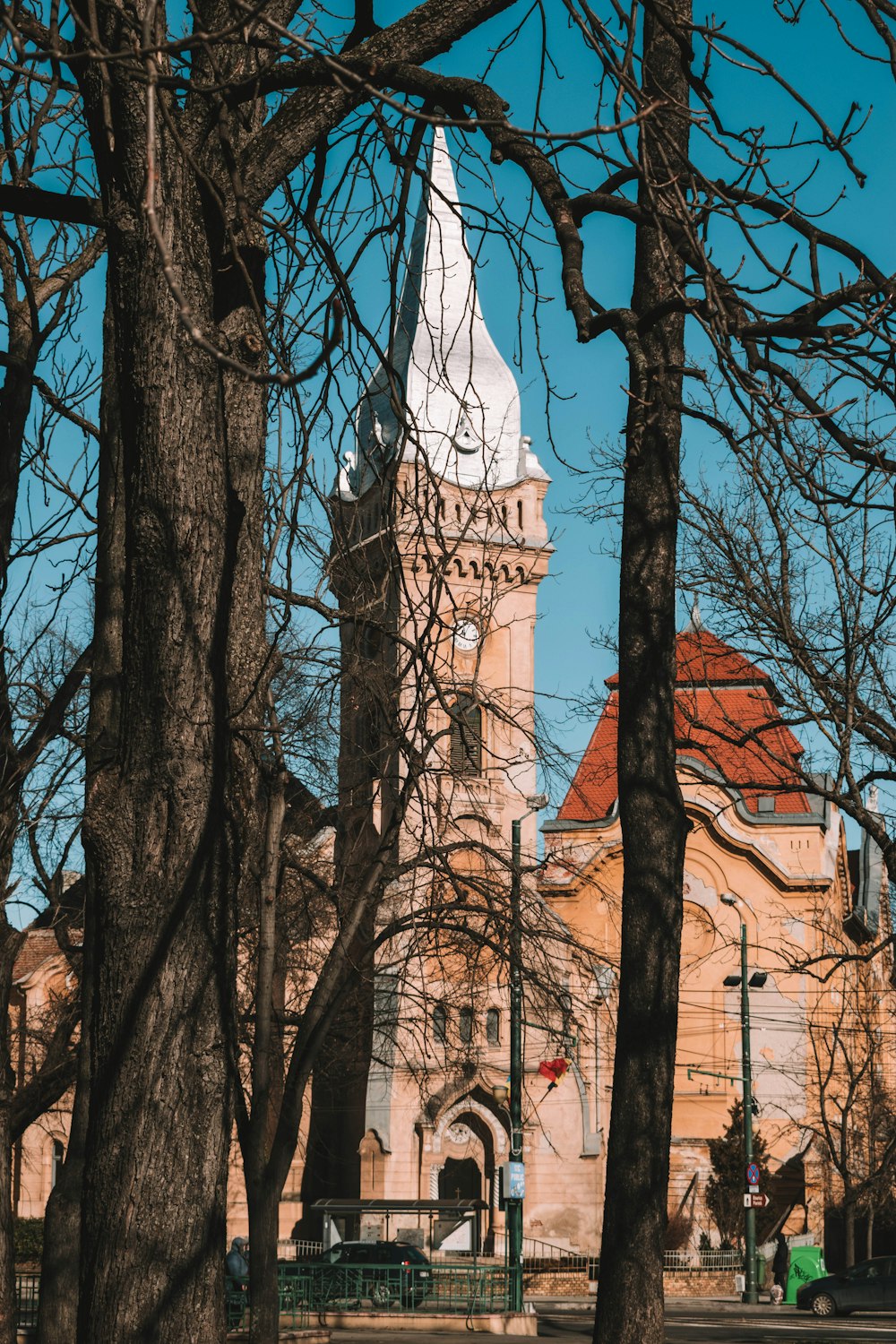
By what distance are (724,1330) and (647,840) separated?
20.6m

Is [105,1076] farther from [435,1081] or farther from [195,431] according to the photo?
[435,1081]

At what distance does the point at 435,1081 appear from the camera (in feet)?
160

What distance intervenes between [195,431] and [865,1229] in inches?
2061

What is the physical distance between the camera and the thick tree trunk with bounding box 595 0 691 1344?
7973 millimetres

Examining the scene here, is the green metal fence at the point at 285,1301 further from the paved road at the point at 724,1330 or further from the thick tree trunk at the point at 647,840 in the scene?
the thick tree trunk at the point at 647,840

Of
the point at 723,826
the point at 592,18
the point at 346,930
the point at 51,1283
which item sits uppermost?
the point at 723,826

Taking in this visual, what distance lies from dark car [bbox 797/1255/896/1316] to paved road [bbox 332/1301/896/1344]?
287 mm

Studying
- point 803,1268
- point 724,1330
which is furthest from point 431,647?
point 803,1268

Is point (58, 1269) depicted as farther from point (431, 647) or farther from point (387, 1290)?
point (387, 1290)

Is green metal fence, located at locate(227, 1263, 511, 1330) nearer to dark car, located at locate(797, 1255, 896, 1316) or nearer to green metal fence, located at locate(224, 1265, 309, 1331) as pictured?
green metal fence, located at locate(224, 1265, 309, 1331)

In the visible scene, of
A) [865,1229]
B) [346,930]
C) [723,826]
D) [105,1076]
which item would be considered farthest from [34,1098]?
[865,1229]

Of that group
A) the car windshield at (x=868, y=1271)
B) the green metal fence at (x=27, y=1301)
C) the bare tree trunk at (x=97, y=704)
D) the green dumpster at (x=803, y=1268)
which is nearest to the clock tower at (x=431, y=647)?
the bare tree trunk at (x=97, y=704)

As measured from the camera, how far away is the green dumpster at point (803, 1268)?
39750mm

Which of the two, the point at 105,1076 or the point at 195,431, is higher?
the point at 195,431
